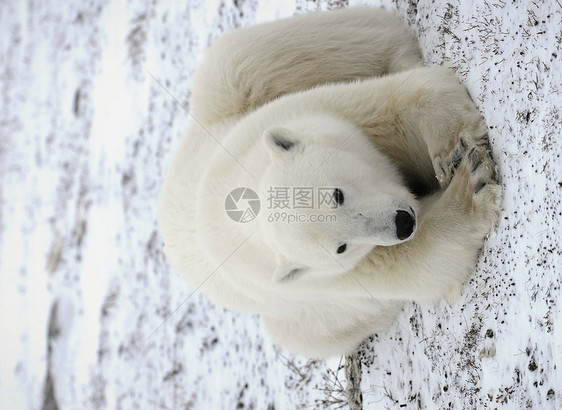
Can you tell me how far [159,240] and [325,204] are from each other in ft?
19.1

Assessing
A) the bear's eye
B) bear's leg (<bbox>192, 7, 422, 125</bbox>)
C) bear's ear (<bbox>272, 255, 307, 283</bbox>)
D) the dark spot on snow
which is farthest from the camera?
the dark spot on snow

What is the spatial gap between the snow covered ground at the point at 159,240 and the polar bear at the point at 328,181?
9.7 inches

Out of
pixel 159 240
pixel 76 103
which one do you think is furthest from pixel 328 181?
pixel 76 103

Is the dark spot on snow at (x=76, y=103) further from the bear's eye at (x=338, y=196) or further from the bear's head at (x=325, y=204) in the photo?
the bear's eye at (x=338, y=196)

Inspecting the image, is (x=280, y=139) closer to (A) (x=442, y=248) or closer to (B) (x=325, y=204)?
(B) (x=325, y=204)

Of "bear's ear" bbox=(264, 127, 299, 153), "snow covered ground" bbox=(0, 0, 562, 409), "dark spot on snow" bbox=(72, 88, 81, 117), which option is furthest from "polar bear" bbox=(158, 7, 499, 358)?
"dark spot on snow" bbox=(72, 88, 81, 117)

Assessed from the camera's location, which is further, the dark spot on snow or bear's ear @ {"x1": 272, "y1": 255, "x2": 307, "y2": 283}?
the dark spot on snow

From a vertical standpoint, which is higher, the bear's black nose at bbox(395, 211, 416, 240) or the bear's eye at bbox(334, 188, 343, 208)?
the bear's eye at bbox(334, 188, 343, 208)

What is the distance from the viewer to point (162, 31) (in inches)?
366

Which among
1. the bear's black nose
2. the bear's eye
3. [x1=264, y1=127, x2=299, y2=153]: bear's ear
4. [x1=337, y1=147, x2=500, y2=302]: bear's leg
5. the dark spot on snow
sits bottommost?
the dark spot on snow

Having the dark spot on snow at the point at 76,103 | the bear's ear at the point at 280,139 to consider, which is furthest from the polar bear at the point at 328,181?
the dark spot on snow at the point at 76,103

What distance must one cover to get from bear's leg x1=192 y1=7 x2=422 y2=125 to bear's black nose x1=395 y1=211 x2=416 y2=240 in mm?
1916

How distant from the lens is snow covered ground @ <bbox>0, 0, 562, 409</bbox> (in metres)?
2.92

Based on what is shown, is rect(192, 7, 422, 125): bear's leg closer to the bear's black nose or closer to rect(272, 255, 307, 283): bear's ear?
rect(272, 255, 307, 283): bear's ear
